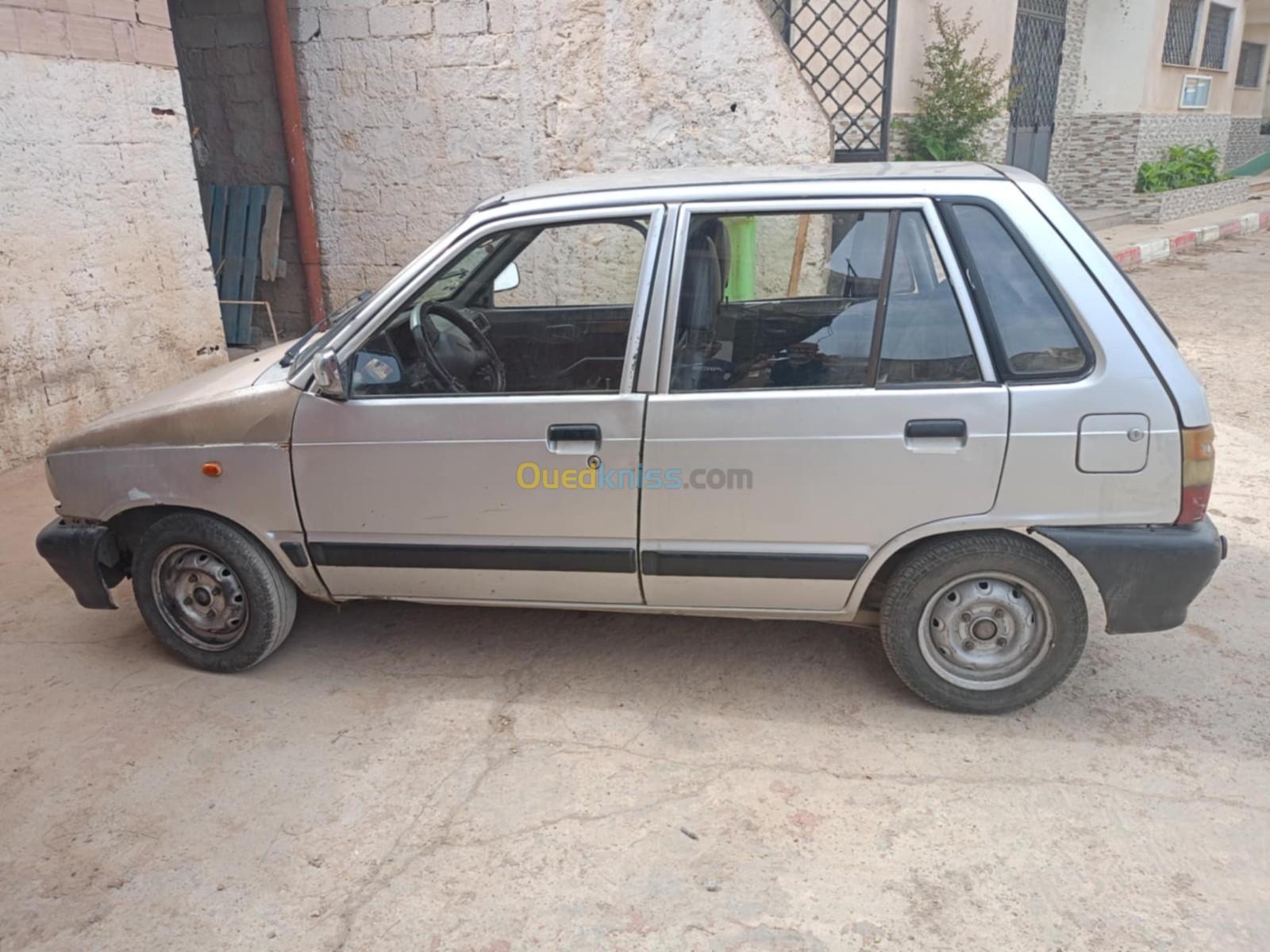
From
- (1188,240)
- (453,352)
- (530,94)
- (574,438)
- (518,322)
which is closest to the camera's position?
(574,438)

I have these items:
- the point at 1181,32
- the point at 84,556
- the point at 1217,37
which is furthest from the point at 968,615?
the point at 1217,37

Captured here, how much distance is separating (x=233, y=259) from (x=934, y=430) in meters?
7.00

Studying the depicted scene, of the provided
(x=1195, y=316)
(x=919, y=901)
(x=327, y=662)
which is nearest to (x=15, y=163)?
(x=327, y=662)

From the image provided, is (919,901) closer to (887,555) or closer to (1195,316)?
(887,555)

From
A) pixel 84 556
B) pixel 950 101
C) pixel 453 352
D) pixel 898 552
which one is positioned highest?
pixel 950 101

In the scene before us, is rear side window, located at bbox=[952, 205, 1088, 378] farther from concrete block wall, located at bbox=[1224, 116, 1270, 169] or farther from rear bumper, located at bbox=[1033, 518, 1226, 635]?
concrete block wall, located at bbox=[1224, 116, 1270, 169]

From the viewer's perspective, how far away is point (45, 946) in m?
2.46

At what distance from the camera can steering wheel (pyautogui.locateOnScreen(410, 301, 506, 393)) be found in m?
3.36

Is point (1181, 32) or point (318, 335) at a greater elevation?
point (1181, 32)

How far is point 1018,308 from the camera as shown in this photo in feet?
9.73

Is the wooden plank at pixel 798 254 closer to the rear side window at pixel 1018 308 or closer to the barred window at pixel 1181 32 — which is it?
the rear side window at pixel 1018 308

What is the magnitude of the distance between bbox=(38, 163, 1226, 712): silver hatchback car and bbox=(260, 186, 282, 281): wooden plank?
4909 mm

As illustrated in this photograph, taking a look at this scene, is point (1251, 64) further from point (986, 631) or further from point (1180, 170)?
point (986, 631)

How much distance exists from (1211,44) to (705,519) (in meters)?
21.8
